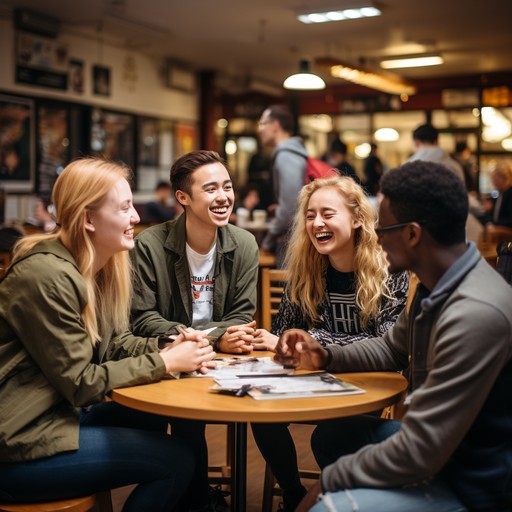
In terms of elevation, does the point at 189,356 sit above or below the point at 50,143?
below

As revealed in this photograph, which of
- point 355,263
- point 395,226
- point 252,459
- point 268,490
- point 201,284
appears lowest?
point 252,459

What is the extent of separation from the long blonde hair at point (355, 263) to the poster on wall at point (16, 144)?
610 centimetres

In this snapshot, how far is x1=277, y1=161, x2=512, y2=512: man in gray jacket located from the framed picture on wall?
8284 mm

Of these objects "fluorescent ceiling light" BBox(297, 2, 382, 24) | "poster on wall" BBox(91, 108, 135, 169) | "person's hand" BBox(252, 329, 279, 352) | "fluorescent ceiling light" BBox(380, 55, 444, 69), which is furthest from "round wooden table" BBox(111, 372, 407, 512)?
"fluorescent ceiling light" BBox(380, 55, 444, 69)

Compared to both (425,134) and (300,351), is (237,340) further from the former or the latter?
(425,134)

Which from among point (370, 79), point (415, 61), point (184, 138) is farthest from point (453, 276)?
point (184, 138)

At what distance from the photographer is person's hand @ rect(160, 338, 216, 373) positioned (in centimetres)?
191

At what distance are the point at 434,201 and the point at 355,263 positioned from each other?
928 millimetres

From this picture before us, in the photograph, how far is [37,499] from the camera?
174cm

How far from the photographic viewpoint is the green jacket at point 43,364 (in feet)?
5.64

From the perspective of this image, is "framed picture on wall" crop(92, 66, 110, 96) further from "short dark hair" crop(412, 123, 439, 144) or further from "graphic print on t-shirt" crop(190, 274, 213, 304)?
"graphic print on t-shirt" crop(190, 274, 213, 304)

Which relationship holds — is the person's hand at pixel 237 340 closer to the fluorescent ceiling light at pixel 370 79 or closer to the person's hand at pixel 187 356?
the person's hand at pixel 187 356

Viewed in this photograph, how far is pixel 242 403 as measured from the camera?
1.67 meters

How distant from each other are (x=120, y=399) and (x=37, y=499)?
1.05 feet
